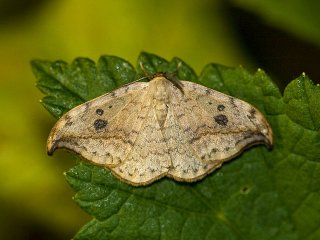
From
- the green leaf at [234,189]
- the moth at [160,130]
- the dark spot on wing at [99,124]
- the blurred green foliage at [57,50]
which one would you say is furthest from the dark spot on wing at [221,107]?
the blurred green foliage at [57,50]

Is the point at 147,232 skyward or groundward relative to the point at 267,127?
groundward

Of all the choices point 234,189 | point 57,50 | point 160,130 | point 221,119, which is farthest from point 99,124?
point 57,50

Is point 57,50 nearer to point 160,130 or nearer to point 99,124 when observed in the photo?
point 99,124

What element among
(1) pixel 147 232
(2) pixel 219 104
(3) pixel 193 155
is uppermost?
(2) pixel 219 104

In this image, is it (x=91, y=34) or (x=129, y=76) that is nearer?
(x=129, y=76)

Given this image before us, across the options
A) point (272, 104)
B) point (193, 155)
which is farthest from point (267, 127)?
point (193, 155)

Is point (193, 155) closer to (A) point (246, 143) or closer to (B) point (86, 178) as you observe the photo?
(A) point (246, 143)

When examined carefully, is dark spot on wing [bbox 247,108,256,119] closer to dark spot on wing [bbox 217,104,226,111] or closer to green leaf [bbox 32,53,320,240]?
green leaf [bbox 32,53,320,240]
